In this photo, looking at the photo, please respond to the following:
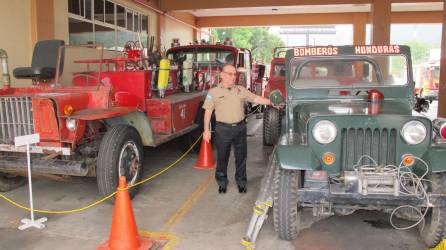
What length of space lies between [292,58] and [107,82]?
246 centimetres

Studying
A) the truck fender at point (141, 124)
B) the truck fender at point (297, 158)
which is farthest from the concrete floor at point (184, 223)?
the truck fender at point (297, 158)

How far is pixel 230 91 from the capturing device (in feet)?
16.6

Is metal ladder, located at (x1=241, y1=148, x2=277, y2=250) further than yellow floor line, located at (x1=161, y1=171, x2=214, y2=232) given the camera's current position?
No

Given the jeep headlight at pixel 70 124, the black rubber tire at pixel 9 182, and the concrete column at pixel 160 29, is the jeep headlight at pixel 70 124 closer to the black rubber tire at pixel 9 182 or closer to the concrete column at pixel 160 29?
the black rubber tire at pixel 9 182

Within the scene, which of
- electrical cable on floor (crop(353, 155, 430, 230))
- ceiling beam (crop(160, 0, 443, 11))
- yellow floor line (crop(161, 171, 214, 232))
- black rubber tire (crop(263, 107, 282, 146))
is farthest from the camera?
ceiling beam (crop(160, 0, 443, 11))

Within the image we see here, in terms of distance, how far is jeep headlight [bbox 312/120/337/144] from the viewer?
358 centimetres

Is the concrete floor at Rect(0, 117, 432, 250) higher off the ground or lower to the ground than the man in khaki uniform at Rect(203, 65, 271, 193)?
lower

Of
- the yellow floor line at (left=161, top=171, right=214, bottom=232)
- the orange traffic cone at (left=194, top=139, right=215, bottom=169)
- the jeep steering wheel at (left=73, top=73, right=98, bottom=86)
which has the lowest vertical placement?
the yellow floor line at (left=161, top=171, right=214, bottom=232)

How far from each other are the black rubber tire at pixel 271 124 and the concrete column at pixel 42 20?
4.90 m

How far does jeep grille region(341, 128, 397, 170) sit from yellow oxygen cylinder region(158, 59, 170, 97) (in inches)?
123

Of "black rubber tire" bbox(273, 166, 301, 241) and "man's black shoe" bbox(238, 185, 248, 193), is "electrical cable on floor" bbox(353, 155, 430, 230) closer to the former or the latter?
"black rubber tire" bbox(273, 166, 301, 241)

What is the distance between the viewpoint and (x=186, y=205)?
489cm

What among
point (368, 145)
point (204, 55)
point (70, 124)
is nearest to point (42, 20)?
point (204, 55)

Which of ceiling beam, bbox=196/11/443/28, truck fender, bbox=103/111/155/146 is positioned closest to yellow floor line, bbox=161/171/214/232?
truck fender, bbox=103/111/155/146
